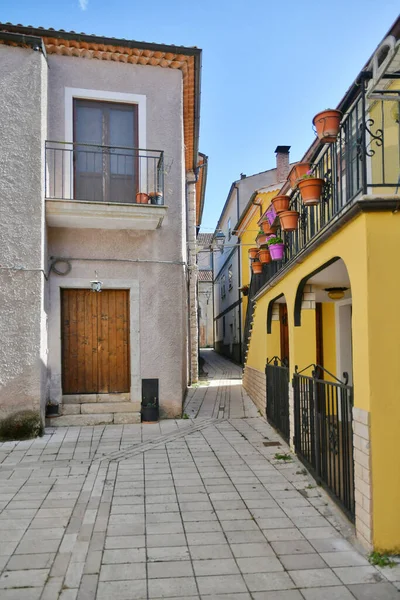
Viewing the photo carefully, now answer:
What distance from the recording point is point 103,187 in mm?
9984

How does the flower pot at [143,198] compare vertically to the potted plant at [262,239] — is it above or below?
above

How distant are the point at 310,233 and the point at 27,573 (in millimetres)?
5272

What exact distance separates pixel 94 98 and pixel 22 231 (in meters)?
3.25

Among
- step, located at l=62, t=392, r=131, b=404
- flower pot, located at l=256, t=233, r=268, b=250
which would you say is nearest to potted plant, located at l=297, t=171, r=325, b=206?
flower pot, located at l=256, t=233, r=268, b=250

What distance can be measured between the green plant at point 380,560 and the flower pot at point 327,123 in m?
4.00

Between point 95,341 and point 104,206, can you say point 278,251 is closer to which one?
point 104,206

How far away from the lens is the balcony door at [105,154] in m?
9.87

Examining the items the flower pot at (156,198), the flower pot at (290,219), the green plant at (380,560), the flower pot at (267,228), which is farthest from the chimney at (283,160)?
the green plant at (380,560)

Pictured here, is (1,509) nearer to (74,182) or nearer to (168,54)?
(74,182)

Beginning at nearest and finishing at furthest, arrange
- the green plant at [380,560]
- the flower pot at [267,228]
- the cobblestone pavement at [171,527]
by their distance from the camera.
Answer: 1. the cobblestone pavement at [171,527]
2. the green plant at [380,560]
3. the flower pot at [267,228]

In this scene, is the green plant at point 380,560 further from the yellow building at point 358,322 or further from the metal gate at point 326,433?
the metal gate at point 326,433

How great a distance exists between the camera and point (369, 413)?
154 inches

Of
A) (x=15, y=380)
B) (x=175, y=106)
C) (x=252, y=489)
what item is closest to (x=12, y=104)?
(x=175, y=106)

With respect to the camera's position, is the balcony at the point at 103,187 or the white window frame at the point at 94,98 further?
the white window frame at the point at 94,98
